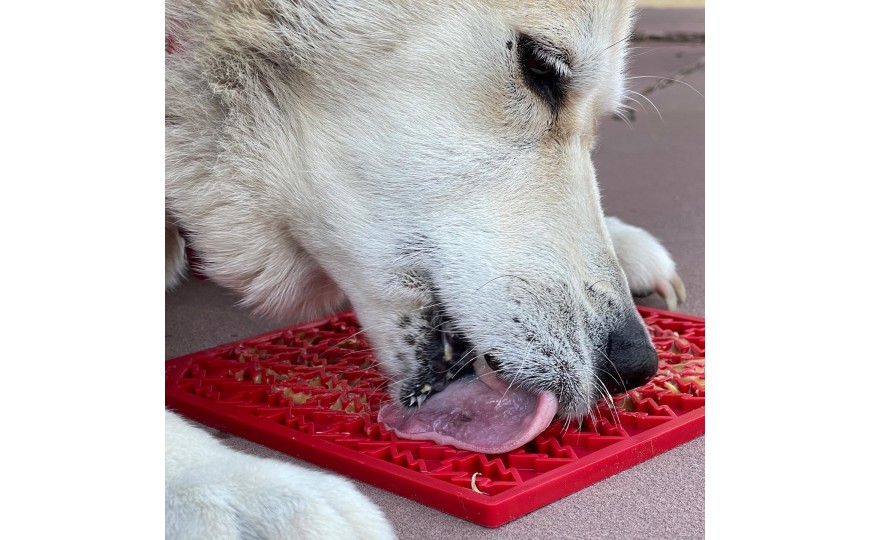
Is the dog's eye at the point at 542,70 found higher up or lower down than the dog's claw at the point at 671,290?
higher up

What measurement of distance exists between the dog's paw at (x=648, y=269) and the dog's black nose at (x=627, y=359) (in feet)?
3.00

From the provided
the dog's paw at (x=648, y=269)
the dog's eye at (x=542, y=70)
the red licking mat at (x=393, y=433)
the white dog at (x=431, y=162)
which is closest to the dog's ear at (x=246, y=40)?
the white dog at (x=431, y=162)

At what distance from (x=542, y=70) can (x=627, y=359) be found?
1.84 ft

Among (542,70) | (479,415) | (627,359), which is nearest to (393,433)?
(479,415)

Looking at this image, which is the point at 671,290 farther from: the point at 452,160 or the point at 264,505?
the point at 264,505

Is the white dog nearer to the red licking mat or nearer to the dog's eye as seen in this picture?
the dog's eye

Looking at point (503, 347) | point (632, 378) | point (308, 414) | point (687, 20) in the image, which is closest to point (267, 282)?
point (308, 414)

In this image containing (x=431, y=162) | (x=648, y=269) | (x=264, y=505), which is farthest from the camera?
(x=648, y=269)

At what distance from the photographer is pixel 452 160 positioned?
171 cm

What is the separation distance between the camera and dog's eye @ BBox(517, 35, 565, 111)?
5.57ft

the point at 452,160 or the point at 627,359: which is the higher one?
the point at 452,160

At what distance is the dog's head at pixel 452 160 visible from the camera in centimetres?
170

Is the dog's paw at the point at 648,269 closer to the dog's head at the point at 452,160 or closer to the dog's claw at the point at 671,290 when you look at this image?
the dog's claw at the point at 671,290

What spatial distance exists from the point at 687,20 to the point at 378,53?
7.25 meters
